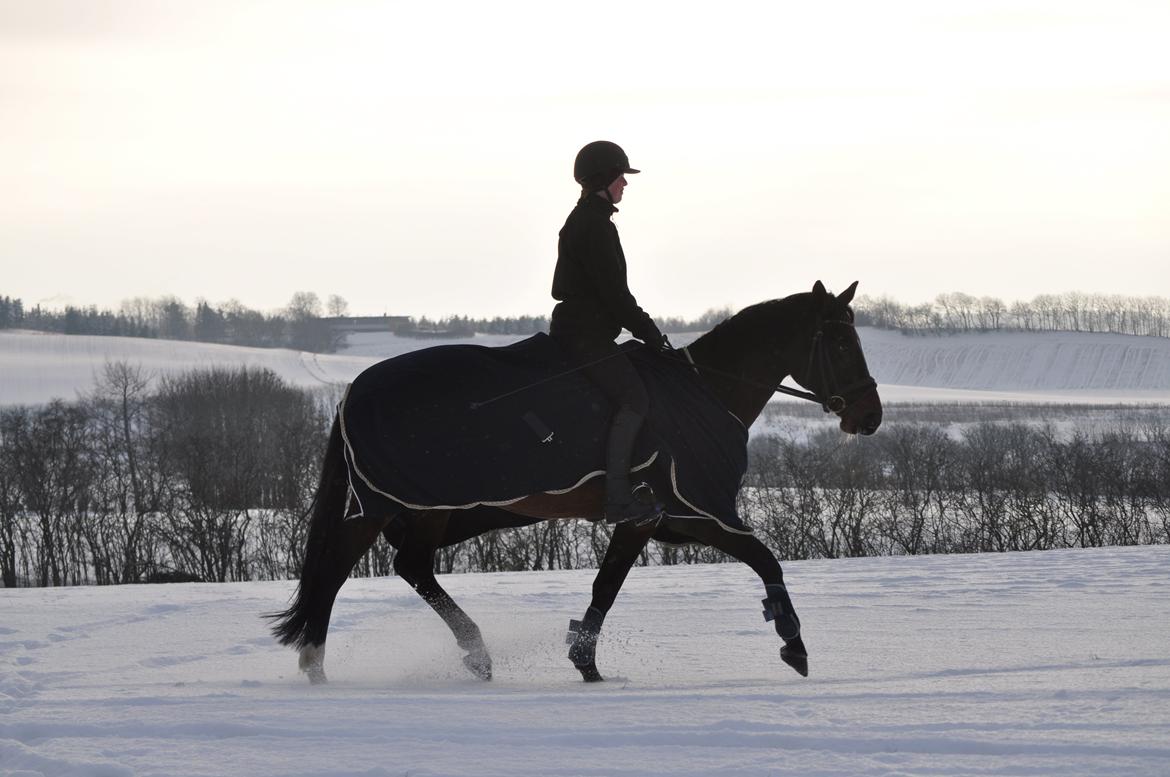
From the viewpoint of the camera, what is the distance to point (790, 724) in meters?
4.78

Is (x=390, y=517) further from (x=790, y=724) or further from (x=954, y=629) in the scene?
(x=954, y=629)

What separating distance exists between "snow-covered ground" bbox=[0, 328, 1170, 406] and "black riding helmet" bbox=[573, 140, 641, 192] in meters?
80.8

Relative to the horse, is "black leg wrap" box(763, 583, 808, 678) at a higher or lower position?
lower

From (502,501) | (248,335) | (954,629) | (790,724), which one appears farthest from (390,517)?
(248,335)

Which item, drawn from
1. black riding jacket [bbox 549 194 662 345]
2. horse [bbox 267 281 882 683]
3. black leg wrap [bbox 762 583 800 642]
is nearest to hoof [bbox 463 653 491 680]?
horse [bbox 267 281 882 683]

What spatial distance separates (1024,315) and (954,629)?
160101 millimetres

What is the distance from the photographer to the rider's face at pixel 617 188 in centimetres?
662

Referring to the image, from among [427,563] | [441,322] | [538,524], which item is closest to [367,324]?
[441,322]

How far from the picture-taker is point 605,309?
21.5 ft

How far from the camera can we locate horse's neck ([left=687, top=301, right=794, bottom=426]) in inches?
271

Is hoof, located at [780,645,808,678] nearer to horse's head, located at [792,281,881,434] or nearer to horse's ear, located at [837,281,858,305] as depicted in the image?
horse's head, located at [792,281,881,434]

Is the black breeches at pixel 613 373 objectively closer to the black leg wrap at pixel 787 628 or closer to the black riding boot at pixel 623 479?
the black riding boot at pixel 623 479

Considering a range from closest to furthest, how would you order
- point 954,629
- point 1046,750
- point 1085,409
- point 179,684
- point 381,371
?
1. point 1046,750
2. point 179,684
3. point 381,371
4. point 954,629
5. point 1085,409

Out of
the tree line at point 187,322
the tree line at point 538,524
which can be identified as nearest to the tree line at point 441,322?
the tree line at point 187,322
